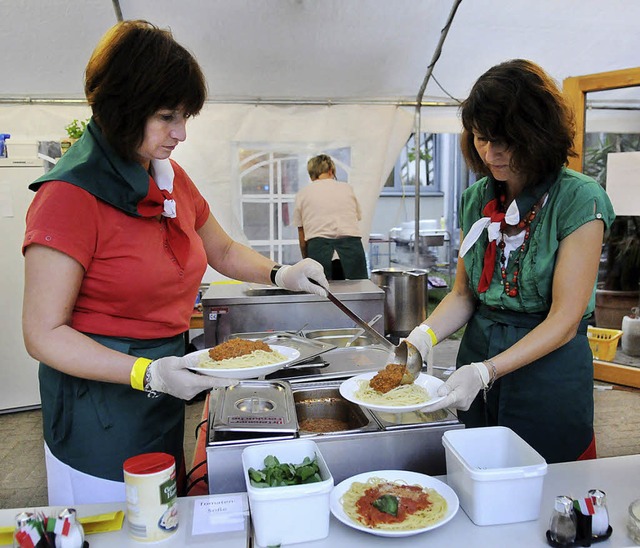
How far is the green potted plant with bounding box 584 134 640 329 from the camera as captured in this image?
15.0ft

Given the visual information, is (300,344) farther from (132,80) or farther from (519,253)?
(132,80)

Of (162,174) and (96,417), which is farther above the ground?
(162,174)

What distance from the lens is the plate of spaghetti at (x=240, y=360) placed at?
1400 mm

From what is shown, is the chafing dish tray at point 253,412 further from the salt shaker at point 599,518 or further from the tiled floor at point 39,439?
the tiled floor at point 39,439

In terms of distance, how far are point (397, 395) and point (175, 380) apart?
1.80 ft

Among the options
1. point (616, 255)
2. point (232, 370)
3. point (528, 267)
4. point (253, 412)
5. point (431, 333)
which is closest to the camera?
point (232, 370)

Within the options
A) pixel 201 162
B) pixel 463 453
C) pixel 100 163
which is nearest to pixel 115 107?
pixel 100 163

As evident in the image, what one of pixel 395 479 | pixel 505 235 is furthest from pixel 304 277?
pixel 395 479

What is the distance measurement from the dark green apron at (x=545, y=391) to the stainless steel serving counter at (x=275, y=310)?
1327 mm

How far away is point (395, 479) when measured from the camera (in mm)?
1269

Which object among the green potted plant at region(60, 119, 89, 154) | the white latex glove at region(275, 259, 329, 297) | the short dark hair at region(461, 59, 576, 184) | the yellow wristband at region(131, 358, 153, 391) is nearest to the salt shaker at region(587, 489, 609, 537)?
the short dark hair at region(461, 59, 576, 184)

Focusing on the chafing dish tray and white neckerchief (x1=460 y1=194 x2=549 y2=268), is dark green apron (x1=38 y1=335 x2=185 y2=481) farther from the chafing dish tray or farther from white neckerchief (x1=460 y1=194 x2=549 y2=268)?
white neckerchief (x1=460 y1=194 x2=549 y2=268)

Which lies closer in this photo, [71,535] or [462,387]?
[71,535]

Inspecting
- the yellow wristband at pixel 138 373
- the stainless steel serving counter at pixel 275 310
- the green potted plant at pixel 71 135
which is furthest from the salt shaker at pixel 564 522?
the green potted plant at pixel 71 135
